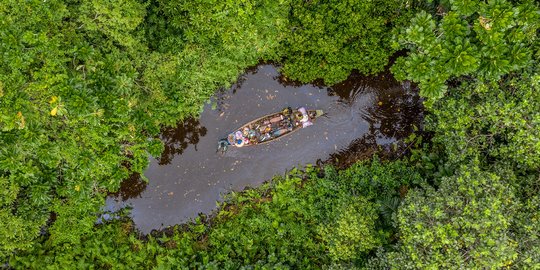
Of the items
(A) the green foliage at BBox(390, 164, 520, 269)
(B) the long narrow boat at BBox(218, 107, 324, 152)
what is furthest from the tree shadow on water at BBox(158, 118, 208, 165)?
(A) the green foliage at BBox(390, 164, 520, 269)

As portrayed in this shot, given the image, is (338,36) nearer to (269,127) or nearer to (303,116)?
(303,116)

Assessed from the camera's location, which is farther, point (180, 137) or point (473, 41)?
point (180, 137)

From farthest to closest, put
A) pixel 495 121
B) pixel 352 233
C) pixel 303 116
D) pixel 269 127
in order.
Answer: pixel 269 127
pixel 303 116
pixel 352 233
pixel 495 121

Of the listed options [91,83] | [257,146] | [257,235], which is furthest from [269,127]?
[91,83]

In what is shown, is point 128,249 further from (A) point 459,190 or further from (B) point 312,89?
(A) point 459,190

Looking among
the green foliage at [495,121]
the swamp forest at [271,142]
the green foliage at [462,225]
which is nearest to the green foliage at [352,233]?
the swamp forest at [271,142]

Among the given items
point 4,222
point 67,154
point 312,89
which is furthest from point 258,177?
point 4,222

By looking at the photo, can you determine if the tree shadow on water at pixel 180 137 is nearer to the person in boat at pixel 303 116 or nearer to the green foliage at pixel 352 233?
the person in boat at pixel 303 116
